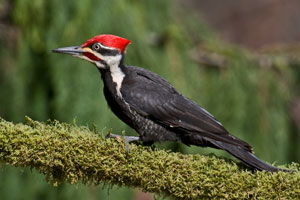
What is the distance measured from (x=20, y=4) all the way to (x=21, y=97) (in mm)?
546

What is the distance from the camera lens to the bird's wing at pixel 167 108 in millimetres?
→ 2213

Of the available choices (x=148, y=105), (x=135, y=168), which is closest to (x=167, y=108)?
(x=148, y=105)

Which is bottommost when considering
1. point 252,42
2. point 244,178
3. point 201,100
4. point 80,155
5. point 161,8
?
point 80,155

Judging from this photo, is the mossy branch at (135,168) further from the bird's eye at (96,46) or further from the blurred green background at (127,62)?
the blurred green background at (127,62)

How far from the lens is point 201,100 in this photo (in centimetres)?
334

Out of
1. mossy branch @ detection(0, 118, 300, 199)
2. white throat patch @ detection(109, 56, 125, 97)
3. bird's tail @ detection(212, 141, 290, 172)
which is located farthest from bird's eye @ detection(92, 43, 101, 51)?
bird's tail @ detection(212, 141, 290, 172)

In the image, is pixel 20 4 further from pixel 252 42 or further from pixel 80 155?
pixel 252 42

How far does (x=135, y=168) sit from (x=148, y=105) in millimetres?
499

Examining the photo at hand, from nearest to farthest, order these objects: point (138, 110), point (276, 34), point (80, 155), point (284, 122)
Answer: point (80, 155), point (138, 110), point (284, 122), point (276, 34)

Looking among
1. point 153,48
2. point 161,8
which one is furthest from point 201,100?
point 161,8

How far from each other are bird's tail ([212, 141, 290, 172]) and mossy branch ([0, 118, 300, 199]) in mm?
47

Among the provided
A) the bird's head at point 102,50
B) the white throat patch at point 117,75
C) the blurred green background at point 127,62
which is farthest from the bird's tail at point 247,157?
the blurred green background at point 127,62

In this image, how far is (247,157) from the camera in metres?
2.03

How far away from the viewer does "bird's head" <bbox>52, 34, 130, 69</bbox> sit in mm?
2312
